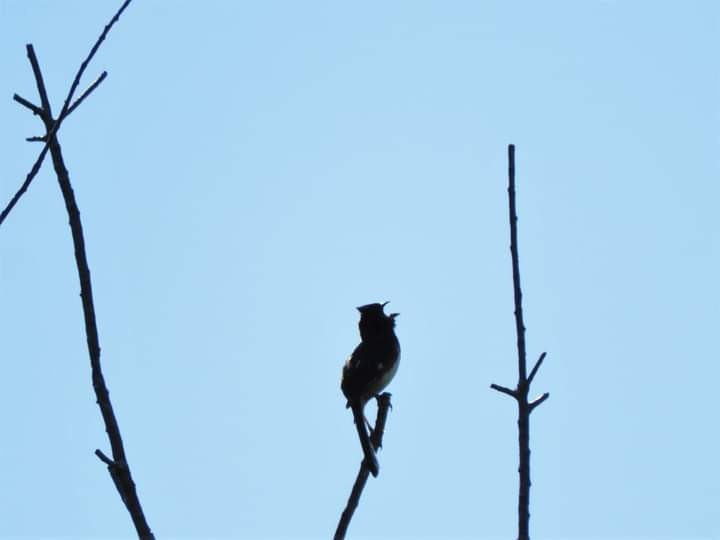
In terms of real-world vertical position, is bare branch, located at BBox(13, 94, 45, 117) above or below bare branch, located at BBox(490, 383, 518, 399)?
above

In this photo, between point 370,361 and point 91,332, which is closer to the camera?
point 91,332

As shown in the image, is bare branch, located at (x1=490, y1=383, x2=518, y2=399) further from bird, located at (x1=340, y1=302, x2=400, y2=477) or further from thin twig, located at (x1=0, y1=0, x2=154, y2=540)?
bird, located at (x1=340, y1=302, x2=400, y2=477)

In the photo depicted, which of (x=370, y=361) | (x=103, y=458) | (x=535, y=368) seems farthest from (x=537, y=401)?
(x=370, y=361)

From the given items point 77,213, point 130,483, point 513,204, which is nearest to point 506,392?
point 513,204

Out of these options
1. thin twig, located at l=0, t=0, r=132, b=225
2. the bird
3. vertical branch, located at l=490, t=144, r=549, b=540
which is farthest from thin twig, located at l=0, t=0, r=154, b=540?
the bird

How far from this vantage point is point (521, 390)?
357 cm

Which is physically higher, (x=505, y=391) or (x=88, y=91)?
(x=88, y=91)

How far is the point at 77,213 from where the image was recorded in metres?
3.59

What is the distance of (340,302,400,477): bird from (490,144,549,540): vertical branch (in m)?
6.31

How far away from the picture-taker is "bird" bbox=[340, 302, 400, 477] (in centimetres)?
1113

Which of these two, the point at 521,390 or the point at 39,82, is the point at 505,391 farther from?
the point at 39,82

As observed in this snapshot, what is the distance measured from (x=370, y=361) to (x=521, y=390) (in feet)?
27.3

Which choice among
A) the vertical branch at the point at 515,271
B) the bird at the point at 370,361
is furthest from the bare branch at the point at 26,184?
the bird at the point at 370,361

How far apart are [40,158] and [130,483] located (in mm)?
1115
